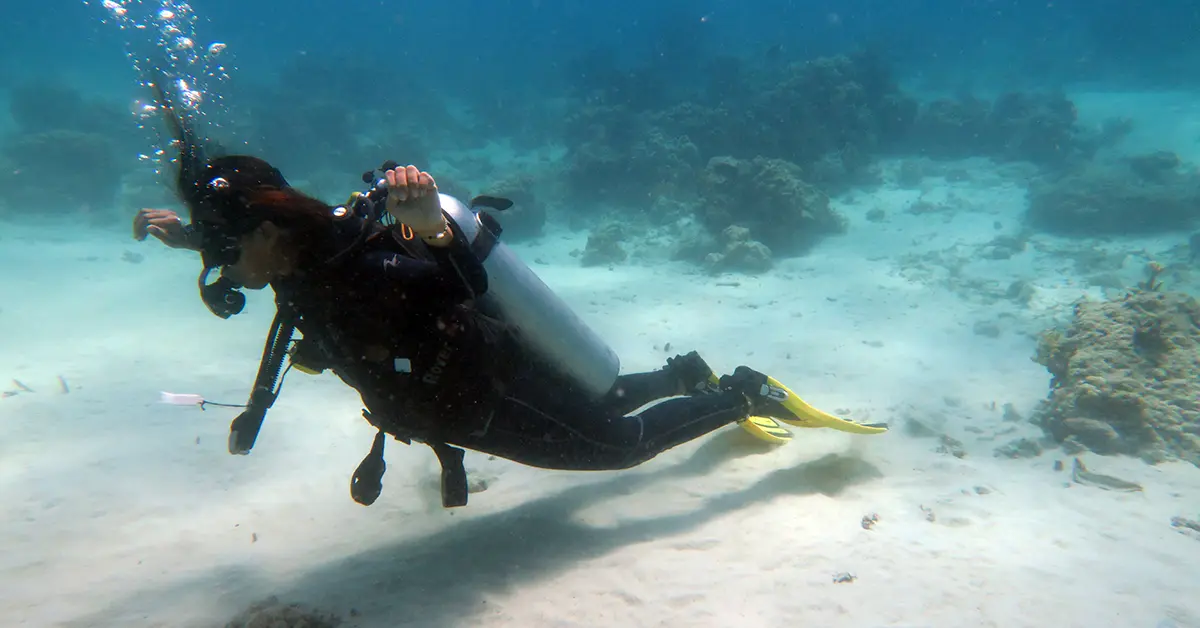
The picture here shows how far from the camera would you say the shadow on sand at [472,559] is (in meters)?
3.04

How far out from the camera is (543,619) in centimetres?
295

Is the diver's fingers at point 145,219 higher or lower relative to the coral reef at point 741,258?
lower

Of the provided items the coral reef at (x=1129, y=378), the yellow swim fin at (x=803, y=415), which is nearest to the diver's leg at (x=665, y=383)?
the yellow swim fin at (x=803, y=415)

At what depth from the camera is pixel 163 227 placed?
298 centimetres

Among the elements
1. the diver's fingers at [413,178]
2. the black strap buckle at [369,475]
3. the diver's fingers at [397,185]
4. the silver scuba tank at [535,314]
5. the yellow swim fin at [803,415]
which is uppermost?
the diver's fingers at [413,178]

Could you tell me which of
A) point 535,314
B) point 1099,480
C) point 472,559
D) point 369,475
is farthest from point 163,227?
point 1099,480

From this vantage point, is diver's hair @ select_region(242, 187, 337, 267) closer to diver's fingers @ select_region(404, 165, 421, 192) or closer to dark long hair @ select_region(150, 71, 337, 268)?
dark long hair @ select_region(150, 71, 337, 268)

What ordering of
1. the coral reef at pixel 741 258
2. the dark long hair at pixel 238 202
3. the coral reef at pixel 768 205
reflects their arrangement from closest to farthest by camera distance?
1. the dark long hair at pixel 238 202
2. the coral reef at pixel 741 258
3. the coral reef at pixel 768 205

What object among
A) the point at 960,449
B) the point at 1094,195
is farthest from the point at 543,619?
the point at 1094,195

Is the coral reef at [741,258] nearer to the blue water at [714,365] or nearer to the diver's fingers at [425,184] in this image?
the blue water at [714,365]

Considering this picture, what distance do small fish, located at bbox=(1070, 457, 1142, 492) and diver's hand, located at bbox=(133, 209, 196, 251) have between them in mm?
6708

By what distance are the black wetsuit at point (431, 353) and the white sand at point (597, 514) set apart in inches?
37.1

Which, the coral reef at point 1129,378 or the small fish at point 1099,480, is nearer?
the small fish at point 1099,480

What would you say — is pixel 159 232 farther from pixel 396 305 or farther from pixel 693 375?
pixel 693 375
